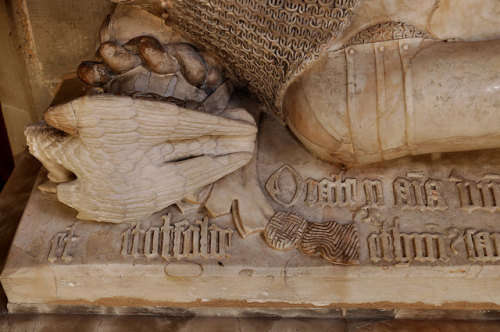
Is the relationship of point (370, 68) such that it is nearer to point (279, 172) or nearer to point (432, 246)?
point (279, 172)

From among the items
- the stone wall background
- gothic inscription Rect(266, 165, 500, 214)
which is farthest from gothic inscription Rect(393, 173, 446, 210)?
the stone wall background

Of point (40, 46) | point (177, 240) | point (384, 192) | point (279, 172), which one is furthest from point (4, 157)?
point (384, 192)

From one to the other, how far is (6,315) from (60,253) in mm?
321

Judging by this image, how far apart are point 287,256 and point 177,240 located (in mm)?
358

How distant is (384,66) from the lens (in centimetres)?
165

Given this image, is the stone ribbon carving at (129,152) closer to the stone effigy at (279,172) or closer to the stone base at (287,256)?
the stone effigy at (279,172)

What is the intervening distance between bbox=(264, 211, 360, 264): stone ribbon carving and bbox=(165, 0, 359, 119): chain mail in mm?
427

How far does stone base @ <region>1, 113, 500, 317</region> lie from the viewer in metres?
1.70

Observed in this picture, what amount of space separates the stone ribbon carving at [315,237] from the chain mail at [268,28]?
427 mm

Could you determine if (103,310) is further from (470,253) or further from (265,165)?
(470,253)

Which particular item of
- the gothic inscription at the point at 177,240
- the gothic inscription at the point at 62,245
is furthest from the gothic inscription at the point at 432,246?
the gothic inscription at the point at 62,245

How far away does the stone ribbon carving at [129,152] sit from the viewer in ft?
5.11

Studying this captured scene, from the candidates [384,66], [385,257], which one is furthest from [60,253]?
[384,66]

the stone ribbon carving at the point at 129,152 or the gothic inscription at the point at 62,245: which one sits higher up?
the stone ribbon carving at the point at 129,152
